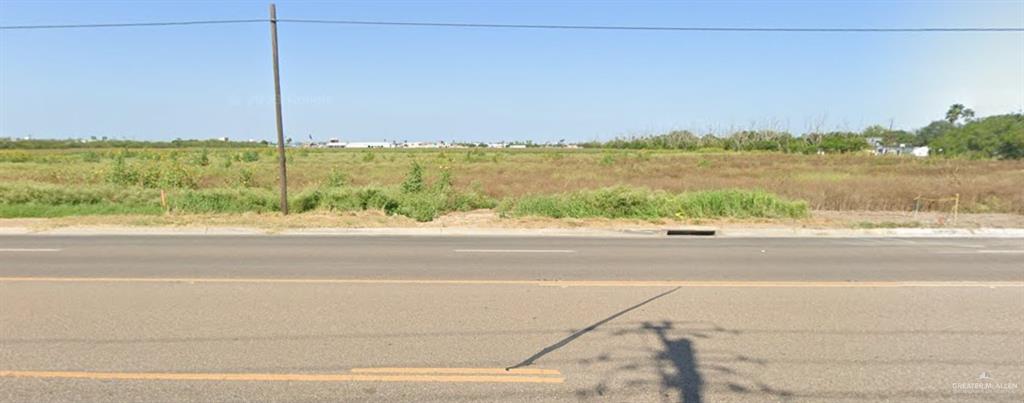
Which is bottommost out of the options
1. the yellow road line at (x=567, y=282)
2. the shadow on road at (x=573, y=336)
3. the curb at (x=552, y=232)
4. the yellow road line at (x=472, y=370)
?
the curb at (x=552, y=232)

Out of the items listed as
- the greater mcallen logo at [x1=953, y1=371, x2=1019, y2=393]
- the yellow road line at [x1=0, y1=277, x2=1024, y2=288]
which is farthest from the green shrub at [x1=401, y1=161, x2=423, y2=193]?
the greater mcallen logo at [x1=953, y1=371, x2=1019, y2=393]

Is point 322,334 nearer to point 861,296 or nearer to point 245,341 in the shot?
point 245,341

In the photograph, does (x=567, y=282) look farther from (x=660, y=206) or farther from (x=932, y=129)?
(x=932, y=129)

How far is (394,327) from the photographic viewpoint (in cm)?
457

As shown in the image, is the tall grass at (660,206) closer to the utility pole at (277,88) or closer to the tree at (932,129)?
the utility pole at (277,88)

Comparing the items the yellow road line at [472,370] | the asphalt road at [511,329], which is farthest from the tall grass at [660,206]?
the yellow road line at [472,370]

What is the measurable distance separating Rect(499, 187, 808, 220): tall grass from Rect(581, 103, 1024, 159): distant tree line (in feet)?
211

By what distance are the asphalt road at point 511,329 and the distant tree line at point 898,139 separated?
73.0 meters

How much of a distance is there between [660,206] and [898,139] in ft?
448

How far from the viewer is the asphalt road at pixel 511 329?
3.37 m

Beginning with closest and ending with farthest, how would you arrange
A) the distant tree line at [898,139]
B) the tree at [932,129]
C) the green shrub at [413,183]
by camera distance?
the green shrub at [413,183]
the distant tree line at [898,139]
the tree at [932,129]

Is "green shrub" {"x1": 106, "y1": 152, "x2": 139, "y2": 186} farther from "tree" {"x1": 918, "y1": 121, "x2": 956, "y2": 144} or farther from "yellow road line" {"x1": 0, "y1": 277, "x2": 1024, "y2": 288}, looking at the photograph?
"tree" {"x1": 918, "y1": 121, "x2": 956, "y2": 144}

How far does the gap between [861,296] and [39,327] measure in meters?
8.29

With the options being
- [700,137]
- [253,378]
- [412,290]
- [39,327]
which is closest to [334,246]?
[412,290]
